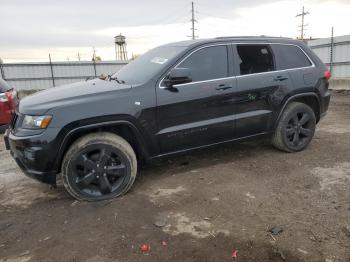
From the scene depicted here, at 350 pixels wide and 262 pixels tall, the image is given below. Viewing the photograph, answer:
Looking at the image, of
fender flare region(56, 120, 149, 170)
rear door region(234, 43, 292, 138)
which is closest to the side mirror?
fender flare region(56, 120, 149, 170)

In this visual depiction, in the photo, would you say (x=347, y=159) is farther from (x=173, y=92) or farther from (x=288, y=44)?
(x=173, y=92)

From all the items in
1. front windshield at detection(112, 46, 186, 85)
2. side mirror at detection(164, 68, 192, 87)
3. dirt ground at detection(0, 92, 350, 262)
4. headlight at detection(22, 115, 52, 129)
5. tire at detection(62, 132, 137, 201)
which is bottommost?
dirt ground at detection(0, 92, 350, 262)

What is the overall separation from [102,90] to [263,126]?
2469mm

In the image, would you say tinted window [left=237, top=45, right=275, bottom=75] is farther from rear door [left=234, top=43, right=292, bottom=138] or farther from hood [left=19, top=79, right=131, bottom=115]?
hood [left=19, top=79, right=131, bottom=115]

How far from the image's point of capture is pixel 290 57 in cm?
511

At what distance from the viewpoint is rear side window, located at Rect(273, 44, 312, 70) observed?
5000mm

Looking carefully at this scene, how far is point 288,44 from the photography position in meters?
5.14

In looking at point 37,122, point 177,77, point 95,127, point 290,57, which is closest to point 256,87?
point 290,57

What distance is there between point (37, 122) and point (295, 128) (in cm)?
387

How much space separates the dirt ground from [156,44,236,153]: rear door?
582 mm

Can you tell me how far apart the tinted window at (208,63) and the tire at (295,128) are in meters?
1.35

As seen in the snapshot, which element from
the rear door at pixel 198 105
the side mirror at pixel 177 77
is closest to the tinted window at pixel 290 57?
the rear door at pixel 198 105

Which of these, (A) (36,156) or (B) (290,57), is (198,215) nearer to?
(A) (36,156)

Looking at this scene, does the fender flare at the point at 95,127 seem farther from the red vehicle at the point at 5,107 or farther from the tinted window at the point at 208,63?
the red vehicle at the point at 5,107
